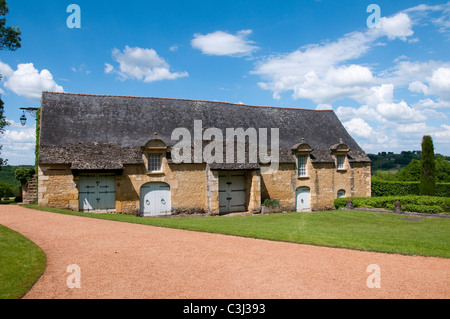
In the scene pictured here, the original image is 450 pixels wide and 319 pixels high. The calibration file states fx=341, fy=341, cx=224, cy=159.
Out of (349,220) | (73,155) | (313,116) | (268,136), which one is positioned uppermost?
(313,116)

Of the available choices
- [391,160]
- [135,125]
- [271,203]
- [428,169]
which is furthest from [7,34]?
[391,160]

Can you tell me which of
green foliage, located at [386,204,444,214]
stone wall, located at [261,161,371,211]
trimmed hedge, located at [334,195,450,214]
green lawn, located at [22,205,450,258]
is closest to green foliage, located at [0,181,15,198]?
green lawn, located at [22,205,450,258]

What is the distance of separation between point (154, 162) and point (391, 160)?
10589 centimetres

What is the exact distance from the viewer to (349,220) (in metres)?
17.2

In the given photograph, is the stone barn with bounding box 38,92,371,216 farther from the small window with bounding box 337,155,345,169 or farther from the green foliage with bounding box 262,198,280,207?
the green foliage with bounding box 262,198,280,207

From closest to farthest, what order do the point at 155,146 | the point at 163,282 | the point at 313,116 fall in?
the point at 163,282
the point at 155,146
the point at 313,116

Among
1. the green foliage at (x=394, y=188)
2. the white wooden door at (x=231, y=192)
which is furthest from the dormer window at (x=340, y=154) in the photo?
the white wooden door at (x=231, y=192)

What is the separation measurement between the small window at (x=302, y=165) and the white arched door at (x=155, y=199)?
9.52 meters

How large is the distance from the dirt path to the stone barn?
774 cm

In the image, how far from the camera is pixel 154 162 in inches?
781

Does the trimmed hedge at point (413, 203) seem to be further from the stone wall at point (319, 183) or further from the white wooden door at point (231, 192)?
the white wooden door at point (231, 192)

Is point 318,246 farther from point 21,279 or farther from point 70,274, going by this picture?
point 21,279

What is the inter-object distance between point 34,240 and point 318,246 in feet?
26.8
